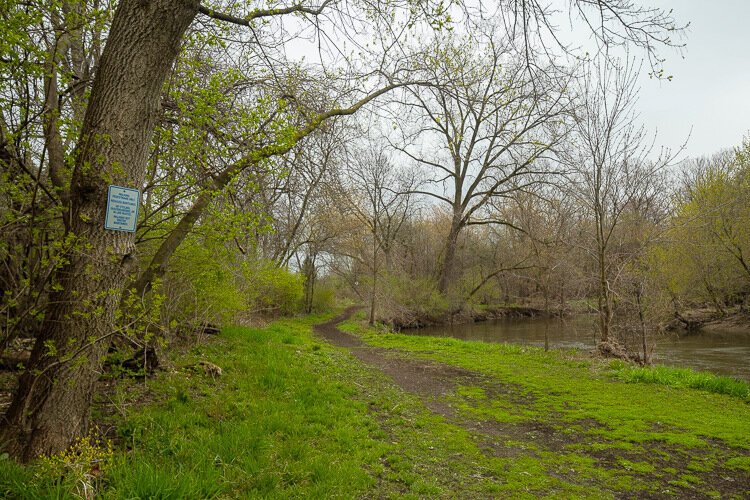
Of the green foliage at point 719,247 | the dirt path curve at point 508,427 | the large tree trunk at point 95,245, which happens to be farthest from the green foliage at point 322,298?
the large tree trunk at point 95,245

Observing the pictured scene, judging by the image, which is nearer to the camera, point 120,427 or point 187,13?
point 187,13

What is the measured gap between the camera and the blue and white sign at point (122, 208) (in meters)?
3.57

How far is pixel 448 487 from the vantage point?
13.6 ft

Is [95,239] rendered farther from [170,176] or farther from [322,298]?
[322,298]

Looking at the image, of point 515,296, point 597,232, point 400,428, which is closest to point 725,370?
point 597,232

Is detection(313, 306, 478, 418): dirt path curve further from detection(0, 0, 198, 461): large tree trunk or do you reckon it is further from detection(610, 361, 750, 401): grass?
detection(0, 0, 198, 461): large tree trunk

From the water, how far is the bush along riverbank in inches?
202

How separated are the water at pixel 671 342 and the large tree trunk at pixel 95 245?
1241 centimetres

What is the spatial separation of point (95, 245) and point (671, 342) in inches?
819

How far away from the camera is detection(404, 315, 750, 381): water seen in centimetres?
1305

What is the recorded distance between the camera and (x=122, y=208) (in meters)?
3.63

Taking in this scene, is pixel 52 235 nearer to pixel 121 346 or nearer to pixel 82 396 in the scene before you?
pixel 82 396

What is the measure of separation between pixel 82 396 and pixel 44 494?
34.1 inches

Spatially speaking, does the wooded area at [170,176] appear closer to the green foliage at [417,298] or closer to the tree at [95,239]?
the tree at [95,239]
